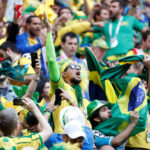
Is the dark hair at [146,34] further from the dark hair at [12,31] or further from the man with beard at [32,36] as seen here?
the dark hair at [12,31]

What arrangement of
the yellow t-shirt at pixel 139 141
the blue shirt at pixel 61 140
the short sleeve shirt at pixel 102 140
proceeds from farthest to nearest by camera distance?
the yellow t-shirt at pixel 139 141, the short sleeve shirt at pixel 102 140, the blue shirt at pixel 61 140

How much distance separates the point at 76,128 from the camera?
4.80 m

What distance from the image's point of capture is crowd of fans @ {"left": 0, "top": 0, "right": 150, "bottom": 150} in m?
4.87

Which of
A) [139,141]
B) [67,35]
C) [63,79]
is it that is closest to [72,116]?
[139,141]

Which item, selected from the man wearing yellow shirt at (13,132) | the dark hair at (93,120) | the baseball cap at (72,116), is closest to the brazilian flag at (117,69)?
the dark hair at (93,120)

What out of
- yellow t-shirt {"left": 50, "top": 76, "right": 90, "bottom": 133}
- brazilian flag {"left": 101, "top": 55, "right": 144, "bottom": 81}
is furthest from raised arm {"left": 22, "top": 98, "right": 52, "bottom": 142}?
brazilian flag {"left": 101, "top": 55, "right": 144, "bottom": 81}

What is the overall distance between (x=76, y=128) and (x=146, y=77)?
2243 millimetres

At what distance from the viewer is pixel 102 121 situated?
659 centimetres

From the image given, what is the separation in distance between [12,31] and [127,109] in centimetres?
278

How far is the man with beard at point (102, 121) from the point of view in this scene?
245 inches

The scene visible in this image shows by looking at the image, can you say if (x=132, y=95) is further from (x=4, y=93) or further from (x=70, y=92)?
(x=4, y=93)

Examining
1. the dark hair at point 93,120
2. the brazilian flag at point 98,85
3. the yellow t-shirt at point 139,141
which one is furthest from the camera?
the brazilian flag at point 98,85

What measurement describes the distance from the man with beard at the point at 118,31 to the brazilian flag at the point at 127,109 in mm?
3169

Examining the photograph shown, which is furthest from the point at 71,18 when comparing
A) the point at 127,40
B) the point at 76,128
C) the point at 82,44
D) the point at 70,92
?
the point at 76,128
